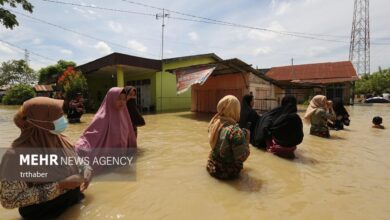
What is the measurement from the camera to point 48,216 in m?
2.46

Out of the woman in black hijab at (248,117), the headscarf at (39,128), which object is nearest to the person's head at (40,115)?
the headscarf at (39,128)

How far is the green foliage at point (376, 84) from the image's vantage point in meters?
34.4

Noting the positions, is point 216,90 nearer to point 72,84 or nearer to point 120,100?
point 72,84

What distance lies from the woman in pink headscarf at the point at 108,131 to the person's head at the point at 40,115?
1.73m

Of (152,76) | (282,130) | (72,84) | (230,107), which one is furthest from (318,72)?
(230,107)

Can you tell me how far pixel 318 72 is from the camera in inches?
1066

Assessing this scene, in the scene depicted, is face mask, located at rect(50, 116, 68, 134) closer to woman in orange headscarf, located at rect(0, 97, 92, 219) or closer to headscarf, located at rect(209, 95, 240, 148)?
woman in orange headscarf, located at rect(0, 97, 92, 219)

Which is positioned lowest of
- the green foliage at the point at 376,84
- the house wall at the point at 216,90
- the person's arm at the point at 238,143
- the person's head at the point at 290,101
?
the person's arm at the point at 238,143

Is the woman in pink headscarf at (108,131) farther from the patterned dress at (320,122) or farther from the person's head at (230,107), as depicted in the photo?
the patterned dress at (320,122)

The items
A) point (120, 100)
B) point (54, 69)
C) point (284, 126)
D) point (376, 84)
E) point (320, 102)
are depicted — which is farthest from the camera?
point (376, 84)

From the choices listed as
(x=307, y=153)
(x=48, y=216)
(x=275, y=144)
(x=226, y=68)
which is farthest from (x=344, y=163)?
(x=226, y=68)

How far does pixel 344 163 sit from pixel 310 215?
8.46 ft

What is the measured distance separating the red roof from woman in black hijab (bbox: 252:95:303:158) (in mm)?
18830

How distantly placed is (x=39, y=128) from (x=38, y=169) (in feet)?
1.23
